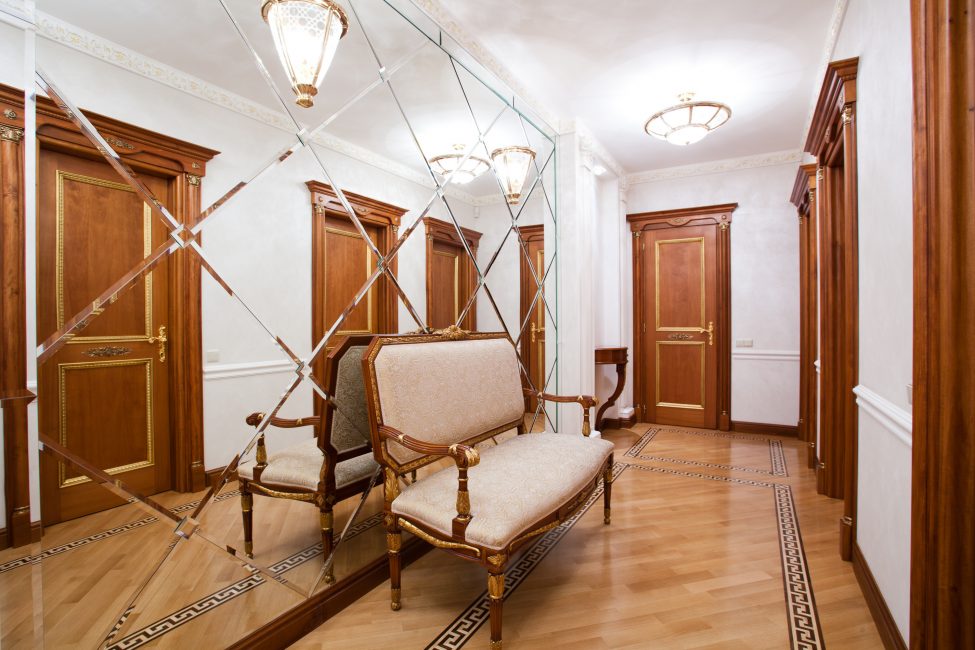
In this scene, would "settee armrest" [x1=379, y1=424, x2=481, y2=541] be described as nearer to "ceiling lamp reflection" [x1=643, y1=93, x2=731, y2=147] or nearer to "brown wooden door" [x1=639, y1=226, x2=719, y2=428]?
"ceiling lamp reflection" [x1=643, y1=93, x2=731, y2=147]

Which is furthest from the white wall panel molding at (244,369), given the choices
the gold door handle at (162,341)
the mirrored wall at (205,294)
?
the gold door handle at (162,341)

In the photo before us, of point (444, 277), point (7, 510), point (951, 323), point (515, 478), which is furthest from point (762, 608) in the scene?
point (7, 510)

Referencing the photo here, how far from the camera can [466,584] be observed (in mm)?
2137

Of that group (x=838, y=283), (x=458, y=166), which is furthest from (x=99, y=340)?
(x=838, y=283)

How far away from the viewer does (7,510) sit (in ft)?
3.72

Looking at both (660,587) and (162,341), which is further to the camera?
(660,587)

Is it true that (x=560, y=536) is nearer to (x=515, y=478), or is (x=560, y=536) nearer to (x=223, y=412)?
(x=515, y=478)

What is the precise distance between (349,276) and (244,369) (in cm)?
57

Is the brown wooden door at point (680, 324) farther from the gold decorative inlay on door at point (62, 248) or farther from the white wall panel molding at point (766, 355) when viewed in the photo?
the gold decorative inlay on door at point (62, 248)

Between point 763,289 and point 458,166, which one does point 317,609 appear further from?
point 763,289

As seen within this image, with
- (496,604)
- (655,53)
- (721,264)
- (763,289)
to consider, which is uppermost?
(655,53)

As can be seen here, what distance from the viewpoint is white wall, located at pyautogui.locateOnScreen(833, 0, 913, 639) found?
5.07 ft

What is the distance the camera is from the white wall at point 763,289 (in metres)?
4.72

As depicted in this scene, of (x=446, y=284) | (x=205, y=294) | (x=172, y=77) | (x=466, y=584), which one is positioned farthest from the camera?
(x=446, y=284)
